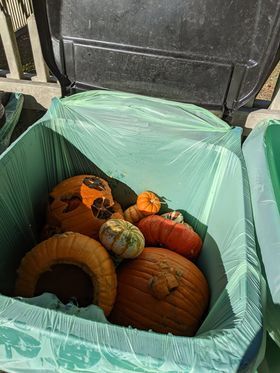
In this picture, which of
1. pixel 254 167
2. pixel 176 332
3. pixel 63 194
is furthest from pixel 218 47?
pixel 176 332

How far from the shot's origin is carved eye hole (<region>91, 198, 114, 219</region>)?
4.72 ft

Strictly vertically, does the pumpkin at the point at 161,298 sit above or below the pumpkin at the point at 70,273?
below

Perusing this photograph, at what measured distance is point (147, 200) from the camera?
1574 millimetres

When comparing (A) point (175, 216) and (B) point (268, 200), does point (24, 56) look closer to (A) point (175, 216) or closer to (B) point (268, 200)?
(A) point (175, 216)

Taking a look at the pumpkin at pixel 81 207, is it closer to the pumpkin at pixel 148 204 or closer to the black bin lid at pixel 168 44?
the pumpkin at pixel 148 204

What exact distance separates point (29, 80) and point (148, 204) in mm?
1276

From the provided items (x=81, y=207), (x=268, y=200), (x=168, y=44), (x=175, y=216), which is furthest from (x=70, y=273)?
(x=168, y=44)

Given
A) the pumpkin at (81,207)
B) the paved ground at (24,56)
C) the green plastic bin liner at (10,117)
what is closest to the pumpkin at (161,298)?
the pumpkin at (81,207)

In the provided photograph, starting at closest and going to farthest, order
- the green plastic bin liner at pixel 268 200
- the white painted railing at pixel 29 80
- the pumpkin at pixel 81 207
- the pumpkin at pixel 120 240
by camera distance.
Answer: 1. the green plastic bin liner at pixel 268 200
2. the pumpkin at pixel 120 240
3. the pumpkin at pixel 81 207
4. the white painted railing at pixel 29 80

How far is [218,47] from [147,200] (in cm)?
72

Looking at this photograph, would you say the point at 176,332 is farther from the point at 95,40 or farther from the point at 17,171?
the point at 95,40

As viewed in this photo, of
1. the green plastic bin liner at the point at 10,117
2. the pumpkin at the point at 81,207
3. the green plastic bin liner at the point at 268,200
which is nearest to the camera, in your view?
the green plastic bin liner at the point at 268,200

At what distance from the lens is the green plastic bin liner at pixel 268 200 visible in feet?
3.42

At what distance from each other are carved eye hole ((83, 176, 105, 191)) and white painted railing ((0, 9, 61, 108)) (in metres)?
0.87
